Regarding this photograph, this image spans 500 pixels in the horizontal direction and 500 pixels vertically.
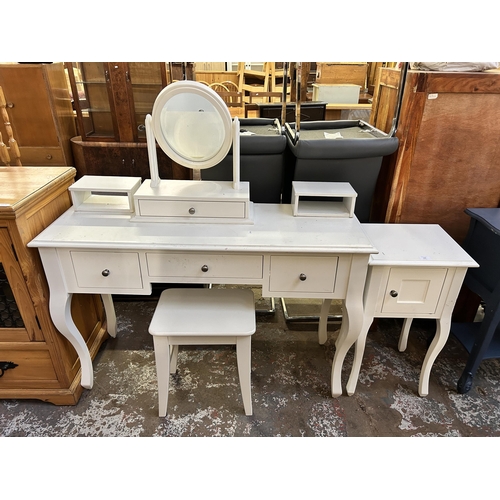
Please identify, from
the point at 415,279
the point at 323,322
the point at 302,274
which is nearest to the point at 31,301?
the point at 302,274

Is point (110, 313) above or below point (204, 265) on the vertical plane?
below

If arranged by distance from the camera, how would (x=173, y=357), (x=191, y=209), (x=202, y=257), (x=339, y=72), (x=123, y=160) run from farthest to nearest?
(x=339, y=72) < (x=123, y=160) < (x=173, y=357) < (x=191, y=209) < (x=202, y=257)

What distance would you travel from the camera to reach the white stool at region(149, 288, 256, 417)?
1357 mm

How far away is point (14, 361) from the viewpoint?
1.52m

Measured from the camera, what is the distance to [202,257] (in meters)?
1.34

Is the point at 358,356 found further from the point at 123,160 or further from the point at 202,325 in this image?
the point at 123,160

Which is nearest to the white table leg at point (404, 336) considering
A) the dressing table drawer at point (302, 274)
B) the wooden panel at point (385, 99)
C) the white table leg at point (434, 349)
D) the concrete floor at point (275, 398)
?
the concrete floor at point (275, 398)

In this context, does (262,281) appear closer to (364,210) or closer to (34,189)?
(364,210)

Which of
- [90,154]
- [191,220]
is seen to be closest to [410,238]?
[191,220]

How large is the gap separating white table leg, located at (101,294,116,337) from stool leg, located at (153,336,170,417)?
639mm

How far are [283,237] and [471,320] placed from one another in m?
1.37

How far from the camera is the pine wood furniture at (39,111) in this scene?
196 cm

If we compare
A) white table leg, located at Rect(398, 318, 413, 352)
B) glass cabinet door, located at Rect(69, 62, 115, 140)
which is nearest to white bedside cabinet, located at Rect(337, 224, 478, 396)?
white table leg, located at Rect(398, 318, 413, 352)

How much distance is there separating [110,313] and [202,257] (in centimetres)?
90
